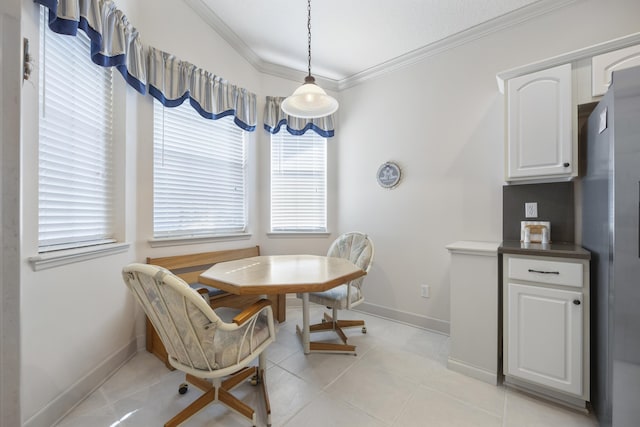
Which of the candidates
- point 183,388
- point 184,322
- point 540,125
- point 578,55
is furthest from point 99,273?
point 578,55

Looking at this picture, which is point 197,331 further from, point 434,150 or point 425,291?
point 434,150

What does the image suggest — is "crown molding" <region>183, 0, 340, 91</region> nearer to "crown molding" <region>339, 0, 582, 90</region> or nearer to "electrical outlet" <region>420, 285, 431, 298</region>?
"crown molding" <region>339, 0, 582, 90</region>

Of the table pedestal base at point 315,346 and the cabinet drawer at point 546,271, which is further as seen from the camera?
the table pedestal base at point 315,346

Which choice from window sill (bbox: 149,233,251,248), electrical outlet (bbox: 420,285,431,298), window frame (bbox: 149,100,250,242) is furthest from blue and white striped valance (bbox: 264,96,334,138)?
electrical outlet (bbox: 420,285,431,298)

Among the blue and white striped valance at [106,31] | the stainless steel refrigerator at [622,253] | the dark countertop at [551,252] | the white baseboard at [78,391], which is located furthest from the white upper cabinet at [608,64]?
the white baseboard at [78,391]

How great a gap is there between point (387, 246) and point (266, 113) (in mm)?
2197

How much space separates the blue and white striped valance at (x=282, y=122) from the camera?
10.7 feet

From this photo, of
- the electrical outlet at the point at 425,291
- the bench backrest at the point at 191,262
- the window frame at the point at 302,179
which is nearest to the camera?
the bench backrest at the point at 191,262

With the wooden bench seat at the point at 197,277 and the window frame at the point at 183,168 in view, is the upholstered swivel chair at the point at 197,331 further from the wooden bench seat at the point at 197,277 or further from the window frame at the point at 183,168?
the window frame at the point at 183,168

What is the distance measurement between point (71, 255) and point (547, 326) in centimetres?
299

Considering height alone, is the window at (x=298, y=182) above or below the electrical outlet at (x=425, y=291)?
above

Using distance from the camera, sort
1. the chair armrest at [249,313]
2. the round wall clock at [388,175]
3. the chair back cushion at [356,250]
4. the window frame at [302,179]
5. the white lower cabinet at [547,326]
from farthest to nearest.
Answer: the window frame at [302,179] < the round wall clock at [388,175] < the chair back cushion at [356,250] < the white lower cabinet at [547,326] < the chair armrest at [249,313]

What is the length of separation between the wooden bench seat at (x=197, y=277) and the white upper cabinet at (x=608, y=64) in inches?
117

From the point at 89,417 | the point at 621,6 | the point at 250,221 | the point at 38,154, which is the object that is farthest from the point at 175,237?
the point at 621,6
